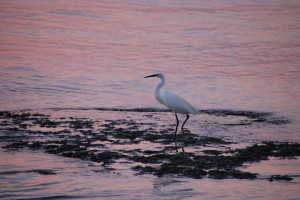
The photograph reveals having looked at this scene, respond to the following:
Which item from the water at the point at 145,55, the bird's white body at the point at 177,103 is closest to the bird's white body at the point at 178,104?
the bird's white body at the point at 177,103


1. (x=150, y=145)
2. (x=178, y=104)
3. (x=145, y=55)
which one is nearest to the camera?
(x=150, y=145)

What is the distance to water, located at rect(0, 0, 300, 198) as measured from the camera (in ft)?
50.2

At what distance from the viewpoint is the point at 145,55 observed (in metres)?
21.3

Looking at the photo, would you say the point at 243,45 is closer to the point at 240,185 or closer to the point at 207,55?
the point at 207,55

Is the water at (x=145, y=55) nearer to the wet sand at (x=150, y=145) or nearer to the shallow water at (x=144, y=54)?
the shallow water at (x=144, y=54)

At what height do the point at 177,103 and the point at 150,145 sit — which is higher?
the point at 177,103

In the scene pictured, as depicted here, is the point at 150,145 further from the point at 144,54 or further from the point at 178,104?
the point at 144,54

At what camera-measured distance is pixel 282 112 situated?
14.1 metres

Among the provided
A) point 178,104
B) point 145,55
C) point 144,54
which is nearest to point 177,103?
point 178,104

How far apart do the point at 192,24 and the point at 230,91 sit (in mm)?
12167

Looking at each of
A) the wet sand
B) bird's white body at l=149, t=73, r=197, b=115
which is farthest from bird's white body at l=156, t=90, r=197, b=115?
the wet sand

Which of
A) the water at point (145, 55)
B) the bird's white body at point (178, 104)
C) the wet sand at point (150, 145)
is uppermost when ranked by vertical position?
the water at point (145, 55)

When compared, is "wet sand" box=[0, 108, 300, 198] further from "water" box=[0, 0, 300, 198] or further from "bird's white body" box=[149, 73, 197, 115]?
"water" box=[0, 0, 300, 198]

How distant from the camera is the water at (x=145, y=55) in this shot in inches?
603
